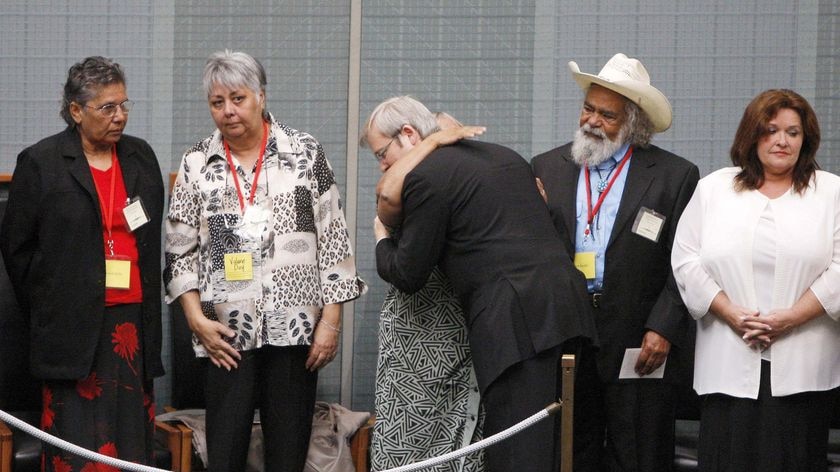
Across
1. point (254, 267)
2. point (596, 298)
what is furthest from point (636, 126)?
point (254, 267)

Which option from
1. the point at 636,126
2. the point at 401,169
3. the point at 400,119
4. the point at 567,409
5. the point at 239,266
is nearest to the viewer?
the point at 567,409

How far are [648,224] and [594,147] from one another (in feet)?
1.03

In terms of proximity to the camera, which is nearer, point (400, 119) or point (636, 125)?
point (400, 119)

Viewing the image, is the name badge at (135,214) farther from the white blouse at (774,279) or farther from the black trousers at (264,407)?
the white blouse at (774,279)

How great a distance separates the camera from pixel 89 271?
4043mm

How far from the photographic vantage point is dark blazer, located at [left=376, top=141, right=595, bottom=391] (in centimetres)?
358

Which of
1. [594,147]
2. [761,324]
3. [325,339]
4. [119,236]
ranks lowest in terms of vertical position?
[325,339]

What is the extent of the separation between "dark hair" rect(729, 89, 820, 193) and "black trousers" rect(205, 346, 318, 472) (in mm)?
1515

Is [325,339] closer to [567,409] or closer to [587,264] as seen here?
[587,264]

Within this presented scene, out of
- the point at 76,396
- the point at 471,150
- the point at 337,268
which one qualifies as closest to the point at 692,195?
the point at 471,150

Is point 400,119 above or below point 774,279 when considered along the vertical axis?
above

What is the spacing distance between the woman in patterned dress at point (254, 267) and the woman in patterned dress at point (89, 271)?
15 centimetres

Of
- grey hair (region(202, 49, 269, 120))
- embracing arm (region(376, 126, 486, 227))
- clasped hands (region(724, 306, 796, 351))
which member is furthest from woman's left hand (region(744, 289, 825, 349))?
grey hair (region(202, 49, 269, 120))

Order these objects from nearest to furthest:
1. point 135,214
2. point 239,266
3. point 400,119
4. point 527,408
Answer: point 527,408
point 400,119
point 239,266
point 135,214
